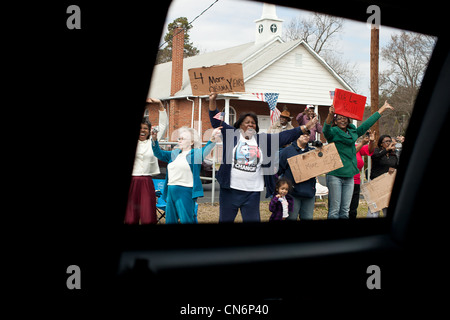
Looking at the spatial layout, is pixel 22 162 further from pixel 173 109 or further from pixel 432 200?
pixel 173 109

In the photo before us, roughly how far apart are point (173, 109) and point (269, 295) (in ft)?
47.0

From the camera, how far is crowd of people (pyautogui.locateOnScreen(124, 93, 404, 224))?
5.02 meters

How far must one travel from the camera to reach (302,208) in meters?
5.51

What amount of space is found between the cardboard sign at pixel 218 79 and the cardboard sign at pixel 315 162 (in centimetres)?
145

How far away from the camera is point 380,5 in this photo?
168cm

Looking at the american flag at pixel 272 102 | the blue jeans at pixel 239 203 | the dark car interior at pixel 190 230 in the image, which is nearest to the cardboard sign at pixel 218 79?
the blue jeans at pixel 239 203

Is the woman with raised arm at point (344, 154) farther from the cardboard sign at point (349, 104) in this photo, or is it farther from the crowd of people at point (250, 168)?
the cardboard sign at point (349, 104)

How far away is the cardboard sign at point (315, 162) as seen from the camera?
5.84 meters

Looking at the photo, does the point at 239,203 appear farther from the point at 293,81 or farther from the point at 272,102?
the point at 293,81

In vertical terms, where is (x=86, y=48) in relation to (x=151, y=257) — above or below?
above

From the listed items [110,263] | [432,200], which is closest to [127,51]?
[110,263]

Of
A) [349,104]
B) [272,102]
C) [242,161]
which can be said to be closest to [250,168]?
[242,161]

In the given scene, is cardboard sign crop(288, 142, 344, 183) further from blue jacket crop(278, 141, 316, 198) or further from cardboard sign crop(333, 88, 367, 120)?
cardboard sign crop(333, 88, 367, 120)

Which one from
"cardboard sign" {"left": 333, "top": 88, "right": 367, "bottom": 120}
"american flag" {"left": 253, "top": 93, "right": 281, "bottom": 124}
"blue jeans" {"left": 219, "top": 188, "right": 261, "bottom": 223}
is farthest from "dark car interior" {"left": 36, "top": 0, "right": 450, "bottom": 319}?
"american flag" {"left": 253, "top": 93, "right": 281, "bottom": 124}
